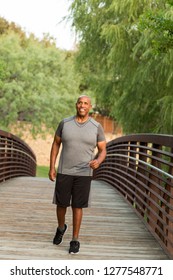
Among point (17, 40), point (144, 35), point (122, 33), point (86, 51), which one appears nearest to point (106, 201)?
point (144, 35)

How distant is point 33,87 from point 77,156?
73.7 ft

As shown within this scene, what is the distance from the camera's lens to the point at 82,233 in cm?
609

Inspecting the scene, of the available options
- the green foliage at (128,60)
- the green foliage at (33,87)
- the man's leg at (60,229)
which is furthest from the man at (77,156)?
the green foliage at (33,87)

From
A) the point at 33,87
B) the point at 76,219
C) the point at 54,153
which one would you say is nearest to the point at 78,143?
the point at 54,153

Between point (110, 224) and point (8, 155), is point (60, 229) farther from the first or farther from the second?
point (8, 155)

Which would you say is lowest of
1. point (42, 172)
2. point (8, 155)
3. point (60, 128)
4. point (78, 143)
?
point (42, 172)

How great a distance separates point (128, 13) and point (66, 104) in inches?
590

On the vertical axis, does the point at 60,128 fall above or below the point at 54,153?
above

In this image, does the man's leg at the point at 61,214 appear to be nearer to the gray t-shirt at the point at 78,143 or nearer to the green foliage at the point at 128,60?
the gray t-shirt at the point at 78,143

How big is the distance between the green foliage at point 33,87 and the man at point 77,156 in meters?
20.5

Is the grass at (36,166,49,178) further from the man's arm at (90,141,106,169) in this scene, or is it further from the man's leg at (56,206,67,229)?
the man's arm at (90,141,106,169)

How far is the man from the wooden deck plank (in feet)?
1.15

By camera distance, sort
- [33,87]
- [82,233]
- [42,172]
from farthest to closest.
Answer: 1. [42,172]
2. [33,87]
3. [82,233]

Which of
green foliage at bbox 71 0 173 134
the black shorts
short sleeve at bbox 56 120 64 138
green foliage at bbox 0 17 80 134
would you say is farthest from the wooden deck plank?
green foliage at bbox 0 17 80 134
